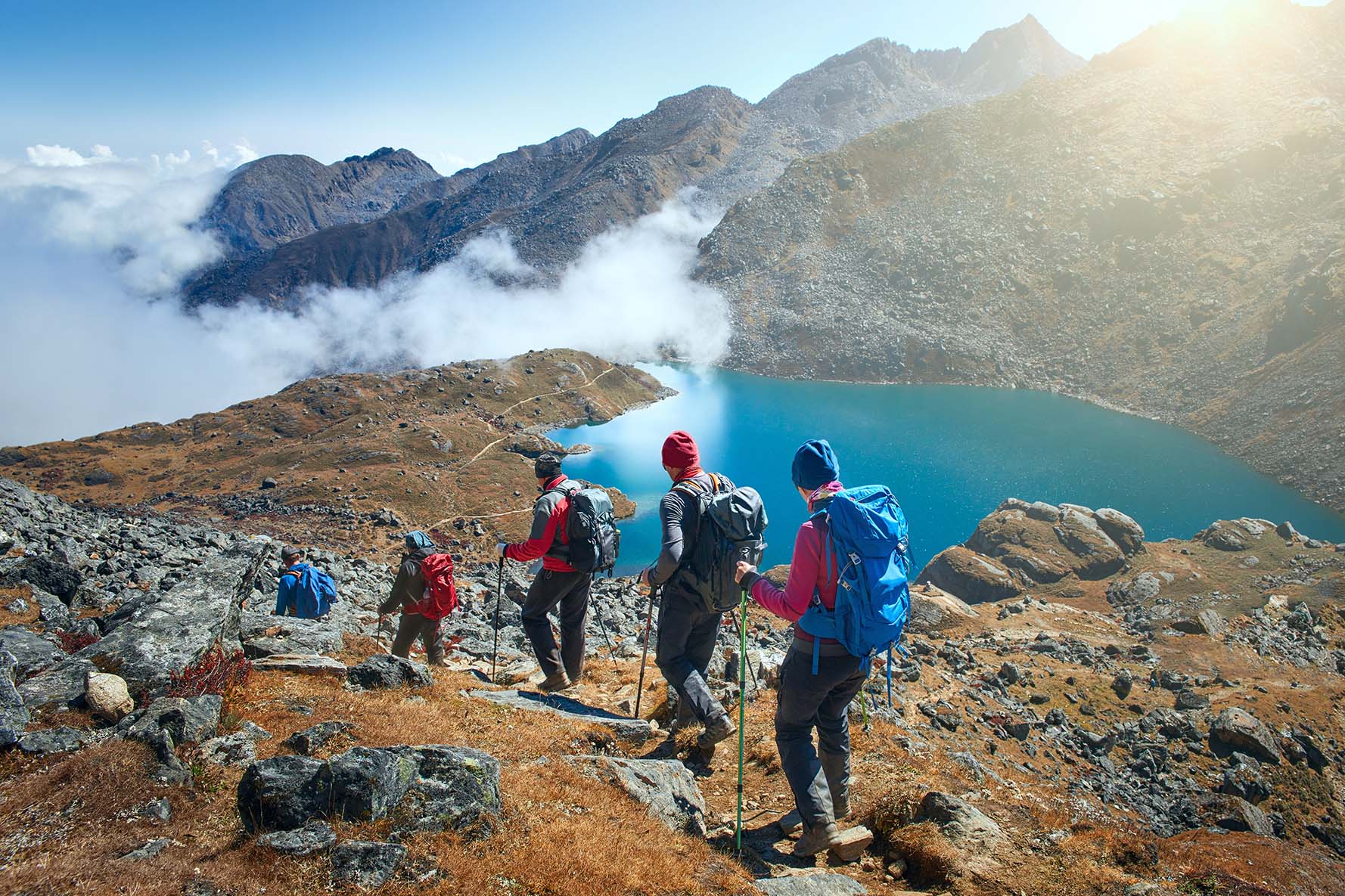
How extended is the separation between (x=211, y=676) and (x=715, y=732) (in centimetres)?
454

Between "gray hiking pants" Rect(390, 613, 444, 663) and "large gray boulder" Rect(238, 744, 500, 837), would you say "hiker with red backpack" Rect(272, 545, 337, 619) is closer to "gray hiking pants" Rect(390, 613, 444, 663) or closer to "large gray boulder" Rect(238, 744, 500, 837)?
"gray hiking pants" Rect(390, 613, 444, 663)

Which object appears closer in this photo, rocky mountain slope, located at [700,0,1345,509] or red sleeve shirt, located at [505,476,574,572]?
red sleeve shirt, located at [505,476,574,572]

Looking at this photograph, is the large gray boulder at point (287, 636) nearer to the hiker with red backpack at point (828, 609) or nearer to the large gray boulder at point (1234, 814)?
the hiker with red backpack at point (828, 609)

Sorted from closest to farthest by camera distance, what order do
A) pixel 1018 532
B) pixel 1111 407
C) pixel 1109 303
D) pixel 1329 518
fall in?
1. pixel 1018 532
2. pixel 1329 518
3. pixel 1111 407
4. pixel 1109 303

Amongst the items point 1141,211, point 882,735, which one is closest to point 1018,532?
point 882,735

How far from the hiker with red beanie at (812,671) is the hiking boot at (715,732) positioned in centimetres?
120

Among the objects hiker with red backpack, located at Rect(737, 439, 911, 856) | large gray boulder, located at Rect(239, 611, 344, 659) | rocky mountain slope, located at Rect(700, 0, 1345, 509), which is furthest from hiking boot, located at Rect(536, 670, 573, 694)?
rocky mountain slope, located at Rect(700, 0, 1345, 509)

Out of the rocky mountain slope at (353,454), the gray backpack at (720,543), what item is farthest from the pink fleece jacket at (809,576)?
the rocky mountain slope at (353,454)

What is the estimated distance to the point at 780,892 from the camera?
4.52 m

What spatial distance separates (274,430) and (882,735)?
198 ft

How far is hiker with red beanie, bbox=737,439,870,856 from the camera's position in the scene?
4.93 meters

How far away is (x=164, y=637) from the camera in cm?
630

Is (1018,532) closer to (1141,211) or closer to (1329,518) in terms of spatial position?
→ (1329,518)

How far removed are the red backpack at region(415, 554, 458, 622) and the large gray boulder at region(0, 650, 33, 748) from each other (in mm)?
4460
